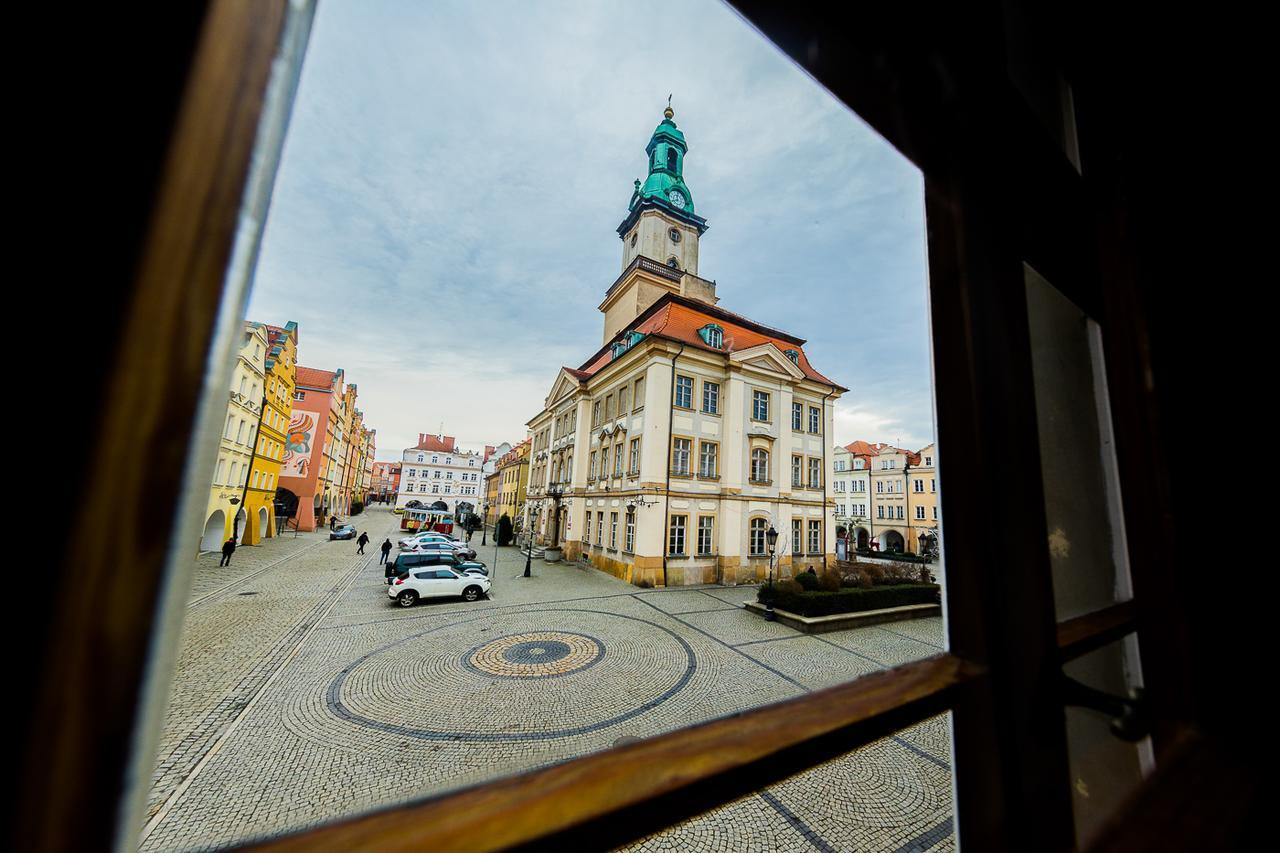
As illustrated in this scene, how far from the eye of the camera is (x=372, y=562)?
2123 cm

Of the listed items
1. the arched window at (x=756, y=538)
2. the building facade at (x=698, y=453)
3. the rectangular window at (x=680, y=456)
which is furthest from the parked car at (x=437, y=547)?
the arched window at (x=756, y=538)

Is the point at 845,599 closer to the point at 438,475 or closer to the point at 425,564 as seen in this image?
the point at 425,564

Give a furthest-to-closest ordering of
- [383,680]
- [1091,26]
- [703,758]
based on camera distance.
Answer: [383,680] < [1091,26] < [703,758]

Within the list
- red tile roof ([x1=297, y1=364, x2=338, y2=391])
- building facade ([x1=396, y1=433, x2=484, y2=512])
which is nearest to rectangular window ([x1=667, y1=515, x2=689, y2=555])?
red tile roof ([x1=297, y1=364, x2=338, y2=391])

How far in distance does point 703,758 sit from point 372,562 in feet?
79.9

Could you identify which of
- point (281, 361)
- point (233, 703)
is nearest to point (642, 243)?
point (281, 361)

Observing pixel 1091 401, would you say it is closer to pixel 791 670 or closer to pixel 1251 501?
pixel 1251 501

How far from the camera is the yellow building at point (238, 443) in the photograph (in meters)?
18.7

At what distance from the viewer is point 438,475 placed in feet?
226

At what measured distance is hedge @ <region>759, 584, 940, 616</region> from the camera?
40.0 feet

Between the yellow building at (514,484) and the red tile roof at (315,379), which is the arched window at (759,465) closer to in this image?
the yellow building at (514,484)

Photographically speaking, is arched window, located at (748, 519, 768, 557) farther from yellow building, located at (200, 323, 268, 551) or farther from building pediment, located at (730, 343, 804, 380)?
yellow building, located at (200, 323, 268, 551)

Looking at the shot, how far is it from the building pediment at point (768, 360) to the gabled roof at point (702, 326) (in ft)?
1.70

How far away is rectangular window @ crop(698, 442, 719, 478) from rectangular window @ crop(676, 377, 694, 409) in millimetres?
1639
